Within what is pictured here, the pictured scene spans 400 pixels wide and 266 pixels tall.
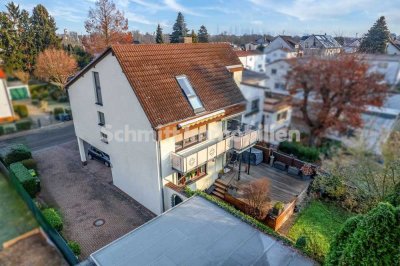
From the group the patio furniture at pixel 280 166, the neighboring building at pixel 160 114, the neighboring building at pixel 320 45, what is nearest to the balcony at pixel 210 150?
the neighboring building at pixel 160 114

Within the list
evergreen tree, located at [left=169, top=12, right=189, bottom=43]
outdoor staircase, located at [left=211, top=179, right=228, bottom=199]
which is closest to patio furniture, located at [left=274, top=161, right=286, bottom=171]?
outdoor staircase, located at [left=211, top=179, right=228, bottom=199]

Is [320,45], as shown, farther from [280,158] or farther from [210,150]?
[280,158]

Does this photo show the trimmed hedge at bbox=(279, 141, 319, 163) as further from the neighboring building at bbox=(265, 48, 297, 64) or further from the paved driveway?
the paved driveway

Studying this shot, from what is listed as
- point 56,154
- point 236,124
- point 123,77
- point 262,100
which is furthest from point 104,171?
point 262,100

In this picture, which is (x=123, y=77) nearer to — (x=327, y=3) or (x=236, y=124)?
(x=236, y=124)

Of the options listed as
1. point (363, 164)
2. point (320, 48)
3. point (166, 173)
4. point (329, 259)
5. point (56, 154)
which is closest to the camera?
point (329, 259)

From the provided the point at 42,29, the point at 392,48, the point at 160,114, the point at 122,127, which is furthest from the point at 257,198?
the point at 42,29
